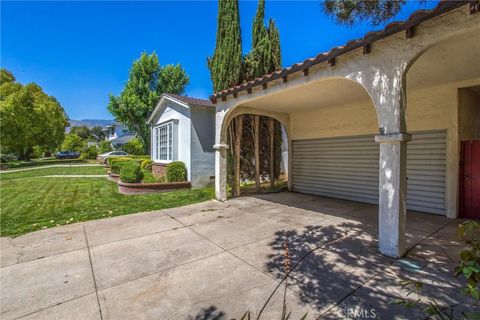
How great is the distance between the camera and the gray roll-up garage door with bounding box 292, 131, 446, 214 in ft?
20.9

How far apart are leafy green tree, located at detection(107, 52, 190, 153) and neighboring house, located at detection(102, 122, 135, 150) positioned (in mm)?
17260

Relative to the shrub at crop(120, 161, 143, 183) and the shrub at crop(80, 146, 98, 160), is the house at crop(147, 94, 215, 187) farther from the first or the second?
the shrub at crop(80, 146, 98, 160)

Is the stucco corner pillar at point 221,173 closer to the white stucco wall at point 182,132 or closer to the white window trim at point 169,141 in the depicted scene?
the white stucco wall at point 182,132

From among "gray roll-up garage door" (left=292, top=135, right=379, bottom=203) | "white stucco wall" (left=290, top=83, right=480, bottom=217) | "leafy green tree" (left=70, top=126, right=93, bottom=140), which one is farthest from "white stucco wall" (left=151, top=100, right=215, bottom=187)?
"leafy green tree" (left=70, top=126, right=93, bottom=140)

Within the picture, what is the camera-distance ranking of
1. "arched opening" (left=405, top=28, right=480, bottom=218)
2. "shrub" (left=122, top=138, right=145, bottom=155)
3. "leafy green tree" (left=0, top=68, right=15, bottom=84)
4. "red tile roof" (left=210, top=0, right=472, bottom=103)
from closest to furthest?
"red tile roof" (left=210, top=0, right=472, bottom=103)
"arched opening" (left=405, top=28, right=480, bottom=218)
"leafy green tree" (left=0, top=68, right=15, bottom=84)
"shrub" (left=122, top=138, right=145, bottom=155)

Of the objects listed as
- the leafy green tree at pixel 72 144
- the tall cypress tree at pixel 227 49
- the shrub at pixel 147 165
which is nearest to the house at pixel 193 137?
→ the tall cypress tree at pixel 227 49

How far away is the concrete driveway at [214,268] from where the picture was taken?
2.85 meters

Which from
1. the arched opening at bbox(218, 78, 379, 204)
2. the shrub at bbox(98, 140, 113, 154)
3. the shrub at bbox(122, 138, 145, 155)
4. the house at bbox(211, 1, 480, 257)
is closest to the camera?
the house at bbox(211, 1, 480, 257)

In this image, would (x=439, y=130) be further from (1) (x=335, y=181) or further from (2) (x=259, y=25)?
(2) (x=259, y=25)

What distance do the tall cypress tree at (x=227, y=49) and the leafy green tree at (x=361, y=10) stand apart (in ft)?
15.3

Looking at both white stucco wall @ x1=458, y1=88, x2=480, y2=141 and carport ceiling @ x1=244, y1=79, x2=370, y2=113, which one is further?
carport ceiling @ x1=244, y1=79, x2=370, y2=113

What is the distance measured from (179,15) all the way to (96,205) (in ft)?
30.1

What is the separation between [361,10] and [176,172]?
8656 millimetres

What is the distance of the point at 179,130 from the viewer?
1166 centimetres
